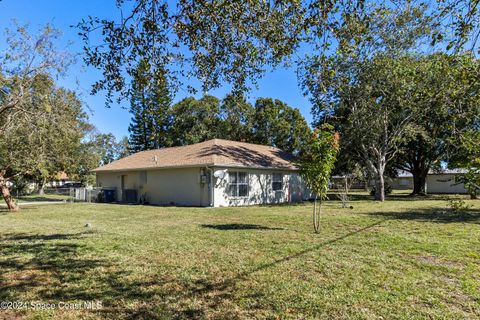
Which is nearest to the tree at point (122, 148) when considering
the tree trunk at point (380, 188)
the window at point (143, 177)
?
the window at point (143, 177)

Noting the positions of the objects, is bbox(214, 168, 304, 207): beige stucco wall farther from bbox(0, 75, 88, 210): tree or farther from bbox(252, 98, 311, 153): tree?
bbox(252, 98, 311, 153): tree

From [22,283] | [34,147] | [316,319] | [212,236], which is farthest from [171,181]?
[316,319]

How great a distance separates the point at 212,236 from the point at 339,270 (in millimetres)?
4116

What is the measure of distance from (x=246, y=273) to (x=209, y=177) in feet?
46.3

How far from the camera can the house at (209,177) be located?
19.9 meters

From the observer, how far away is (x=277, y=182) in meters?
23.9

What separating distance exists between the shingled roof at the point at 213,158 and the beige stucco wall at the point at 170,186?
0.58m

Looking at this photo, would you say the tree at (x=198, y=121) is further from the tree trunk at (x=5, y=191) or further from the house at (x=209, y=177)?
the tree trunk at (x=5, y=191)

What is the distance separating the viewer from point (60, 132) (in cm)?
1373

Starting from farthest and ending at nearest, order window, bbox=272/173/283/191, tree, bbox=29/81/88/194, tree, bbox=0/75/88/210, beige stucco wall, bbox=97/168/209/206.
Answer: window, bbox=272/173/283/191 < beige stucco wall, bbox=97/168/209/206 < tree, bbox=29/81/88/194 < tree, bbox=0/75/88/210

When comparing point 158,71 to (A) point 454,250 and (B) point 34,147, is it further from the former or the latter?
(B) point 34,147

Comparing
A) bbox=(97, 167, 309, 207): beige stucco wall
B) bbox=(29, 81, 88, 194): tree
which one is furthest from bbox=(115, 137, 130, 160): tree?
bbox=(29, 81, 88, 194): tree

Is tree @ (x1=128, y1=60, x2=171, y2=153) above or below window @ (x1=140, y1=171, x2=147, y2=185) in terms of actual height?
above

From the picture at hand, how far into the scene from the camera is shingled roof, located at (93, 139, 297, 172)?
20344 mm
